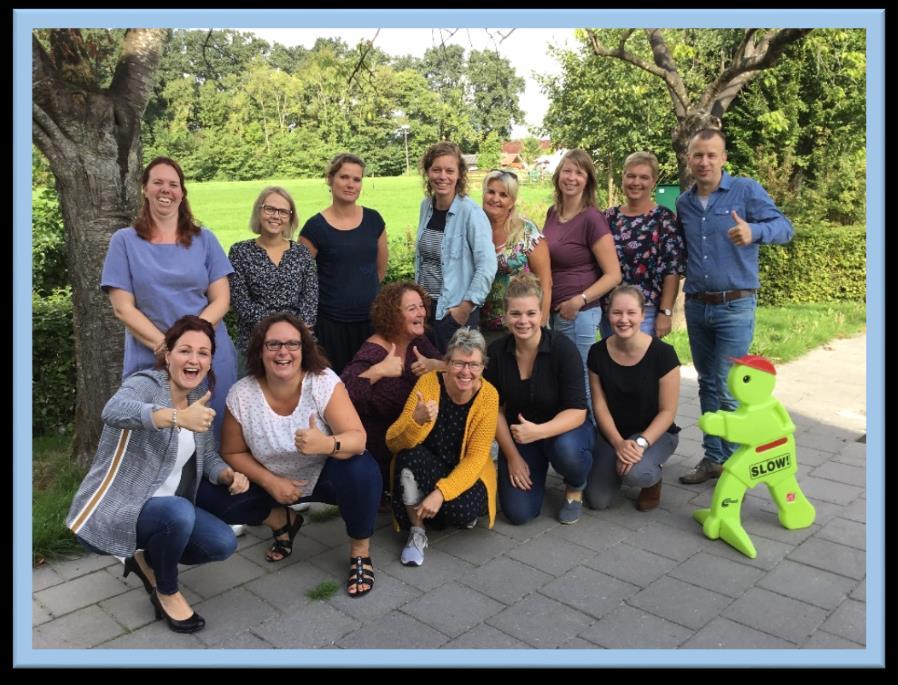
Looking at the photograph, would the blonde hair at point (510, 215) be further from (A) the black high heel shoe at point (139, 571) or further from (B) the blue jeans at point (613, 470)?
(A) the black high heel shoe at point (139, 571)

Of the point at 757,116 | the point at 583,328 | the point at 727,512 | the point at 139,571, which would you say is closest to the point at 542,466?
the point at 583,328

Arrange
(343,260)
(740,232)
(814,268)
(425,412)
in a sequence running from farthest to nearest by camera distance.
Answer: (814,268) → (343,260) → (740,232) → (425,412)

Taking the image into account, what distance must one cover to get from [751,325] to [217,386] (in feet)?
9.75

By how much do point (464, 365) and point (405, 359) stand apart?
512 millimetres

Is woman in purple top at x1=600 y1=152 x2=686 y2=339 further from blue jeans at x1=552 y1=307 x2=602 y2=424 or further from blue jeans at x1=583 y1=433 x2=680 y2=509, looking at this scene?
blue jeans at x1=583 y1=433 x2=680 y2=509

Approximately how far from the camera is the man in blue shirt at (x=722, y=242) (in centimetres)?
409

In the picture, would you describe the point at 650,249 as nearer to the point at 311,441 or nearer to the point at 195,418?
the point at 311,441

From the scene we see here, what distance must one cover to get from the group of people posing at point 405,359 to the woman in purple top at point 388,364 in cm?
1

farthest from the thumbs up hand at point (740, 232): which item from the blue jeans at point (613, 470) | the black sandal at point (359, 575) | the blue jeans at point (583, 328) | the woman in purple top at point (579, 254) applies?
the black sandal at point (359, 575)

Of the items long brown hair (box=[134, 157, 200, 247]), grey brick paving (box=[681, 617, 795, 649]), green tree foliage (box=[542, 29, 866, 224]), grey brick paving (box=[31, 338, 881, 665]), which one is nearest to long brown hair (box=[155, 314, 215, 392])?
long brown hair (box=[134, 157, 200, 247])

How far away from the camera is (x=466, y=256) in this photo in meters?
4.21

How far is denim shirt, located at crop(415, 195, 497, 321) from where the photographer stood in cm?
416

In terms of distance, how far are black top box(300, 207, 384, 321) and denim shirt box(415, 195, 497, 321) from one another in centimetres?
44

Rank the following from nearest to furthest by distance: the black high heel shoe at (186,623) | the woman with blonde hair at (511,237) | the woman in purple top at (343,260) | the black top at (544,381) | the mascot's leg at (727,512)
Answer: the black high heel shoe at (186,623) < the mascot's leg at (727,512) < the black top at (544,381) < the woman in purple top at (343,260) < the woman with blonde hair at (511,237)
